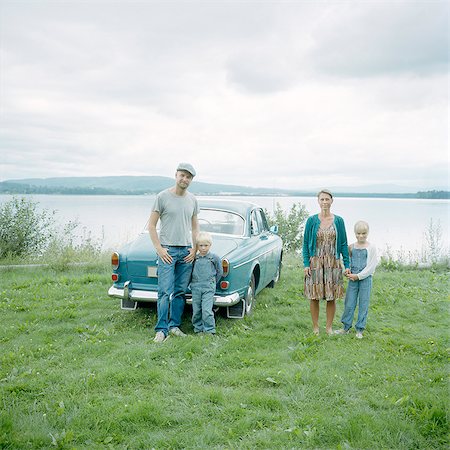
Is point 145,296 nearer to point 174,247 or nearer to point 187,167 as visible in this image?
point 174,247

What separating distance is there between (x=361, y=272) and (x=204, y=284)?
1.99 m

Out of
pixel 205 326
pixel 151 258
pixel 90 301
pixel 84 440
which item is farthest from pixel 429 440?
pixel 90 301

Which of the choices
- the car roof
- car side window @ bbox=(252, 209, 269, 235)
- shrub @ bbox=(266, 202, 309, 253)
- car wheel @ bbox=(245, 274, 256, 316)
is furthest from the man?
shrub @ bbox=(266, 202, 309, 253)

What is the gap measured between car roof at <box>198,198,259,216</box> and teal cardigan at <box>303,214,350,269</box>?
1.72 m

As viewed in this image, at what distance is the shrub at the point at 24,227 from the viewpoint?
13578 millimetres

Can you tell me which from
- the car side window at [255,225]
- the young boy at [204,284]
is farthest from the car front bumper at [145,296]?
the car side window at [255,225]

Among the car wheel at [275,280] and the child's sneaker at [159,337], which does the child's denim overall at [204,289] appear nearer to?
the child's sneaker at [159,337]

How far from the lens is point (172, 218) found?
6176 millimetres

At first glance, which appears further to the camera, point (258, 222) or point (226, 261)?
point (258, 222)

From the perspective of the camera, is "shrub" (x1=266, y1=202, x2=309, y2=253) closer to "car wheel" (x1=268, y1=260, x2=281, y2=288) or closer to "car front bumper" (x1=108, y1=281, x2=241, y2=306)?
"car wheel" (x1=268, y1=260, x2=281, y2=288)

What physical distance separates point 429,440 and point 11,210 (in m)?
12.8

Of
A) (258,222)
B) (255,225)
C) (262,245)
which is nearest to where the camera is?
(262,245)

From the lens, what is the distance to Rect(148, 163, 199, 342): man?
6051mm

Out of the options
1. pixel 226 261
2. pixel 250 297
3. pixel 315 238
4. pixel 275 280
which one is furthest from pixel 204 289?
pixel 275 280
